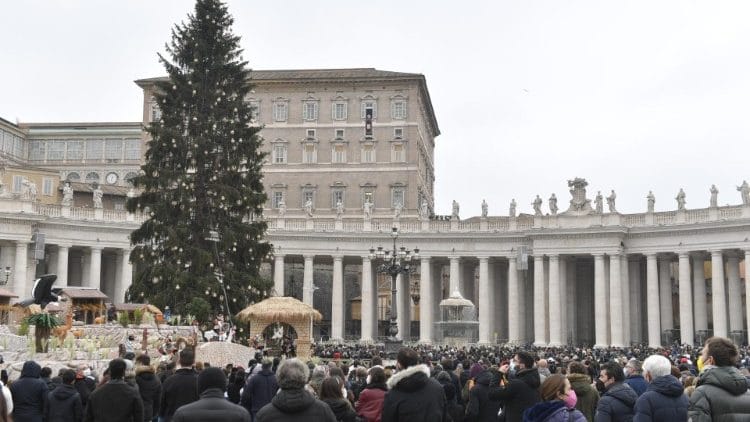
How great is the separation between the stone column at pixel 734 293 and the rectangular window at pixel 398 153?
34.4 meters

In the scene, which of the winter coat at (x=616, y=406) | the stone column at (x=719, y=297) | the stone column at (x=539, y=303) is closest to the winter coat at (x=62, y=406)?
the winter coat at (x=616, y=406)

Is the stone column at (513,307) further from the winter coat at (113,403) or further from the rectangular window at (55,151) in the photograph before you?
the rectangular window at (55,151)

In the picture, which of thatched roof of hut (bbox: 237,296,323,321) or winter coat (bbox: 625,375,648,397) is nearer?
winter coat (bbox: 625,375,648,397)

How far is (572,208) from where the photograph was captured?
71.2 meters

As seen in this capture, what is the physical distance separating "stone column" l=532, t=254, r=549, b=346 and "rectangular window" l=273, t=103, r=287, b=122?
1418 inches


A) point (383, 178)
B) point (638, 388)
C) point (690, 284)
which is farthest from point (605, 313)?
point (638, 388)

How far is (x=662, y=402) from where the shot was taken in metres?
9.64

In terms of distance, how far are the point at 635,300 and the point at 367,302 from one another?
68.4 ft

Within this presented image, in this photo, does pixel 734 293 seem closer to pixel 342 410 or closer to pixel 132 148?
pixel 342 410

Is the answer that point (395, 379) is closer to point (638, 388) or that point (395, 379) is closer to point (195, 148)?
point (638, 388)

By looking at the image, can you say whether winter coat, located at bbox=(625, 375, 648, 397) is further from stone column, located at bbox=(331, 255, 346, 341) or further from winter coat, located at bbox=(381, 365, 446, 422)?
stone column, located at bbox=(331, 255, 346, 341)

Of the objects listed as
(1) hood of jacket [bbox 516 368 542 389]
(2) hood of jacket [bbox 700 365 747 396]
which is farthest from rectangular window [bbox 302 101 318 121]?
(2) hood of jacket [bbox 700 365 747 396]

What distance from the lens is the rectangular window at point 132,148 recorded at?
115125 millimetres

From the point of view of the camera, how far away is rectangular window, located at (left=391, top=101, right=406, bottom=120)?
9494cm
